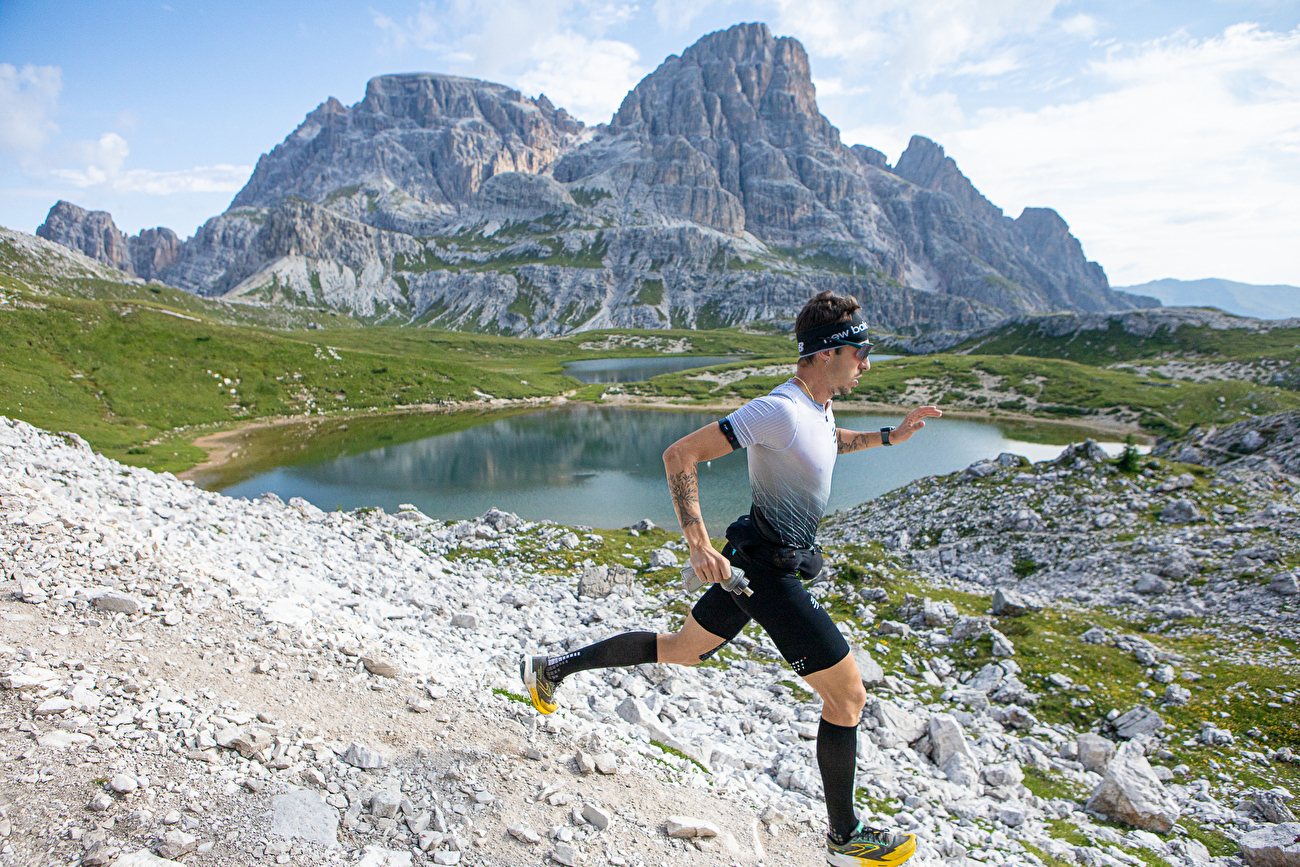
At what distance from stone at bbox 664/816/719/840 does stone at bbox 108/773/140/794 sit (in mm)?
4187

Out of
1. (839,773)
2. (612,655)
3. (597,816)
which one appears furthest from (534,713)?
(839,773)

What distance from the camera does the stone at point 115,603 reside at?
22.9 feet

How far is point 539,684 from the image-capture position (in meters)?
6.67

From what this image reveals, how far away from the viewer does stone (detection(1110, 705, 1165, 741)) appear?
9.16 meters

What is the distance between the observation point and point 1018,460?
26.4 metres

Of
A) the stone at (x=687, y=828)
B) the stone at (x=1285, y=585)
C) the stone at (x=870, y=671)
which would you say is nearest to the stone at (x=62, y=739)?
the stone at (x=687, y=828)

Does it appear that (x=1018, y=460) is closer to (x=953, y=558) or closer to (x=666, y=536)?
(x=953, y=558)

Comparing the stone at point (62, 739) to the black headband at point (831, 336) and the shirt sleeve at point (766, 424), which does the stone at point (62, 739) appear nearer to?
the shirt sleeve at point (766, 424)

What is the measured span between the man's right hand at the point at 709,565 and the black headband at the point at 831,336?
6.34 ft

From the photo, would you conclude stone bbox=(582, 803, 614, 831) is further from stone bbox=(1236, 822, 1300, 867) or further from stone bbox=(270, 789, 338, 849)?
stone bbox=(1236, 822, 1300, 867)

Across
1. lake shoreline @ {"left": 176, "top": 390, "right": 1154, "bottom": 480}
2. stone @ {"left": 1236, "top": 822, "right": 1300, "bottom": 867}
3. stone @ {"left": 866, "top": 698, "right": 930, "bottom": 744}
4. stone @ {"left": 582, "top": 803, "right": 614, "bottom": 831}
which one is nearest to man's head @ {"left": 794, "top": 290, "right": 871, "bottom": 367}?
stone @ {"left": 582, "top": 803, "right": 614, "bottom": 831}

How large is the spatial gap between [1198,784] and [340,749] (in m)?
10.5

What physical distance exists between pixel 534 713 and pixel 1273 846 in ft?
26.4

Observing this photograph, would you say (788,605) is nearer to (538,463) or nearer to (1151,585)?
(1151,585)
